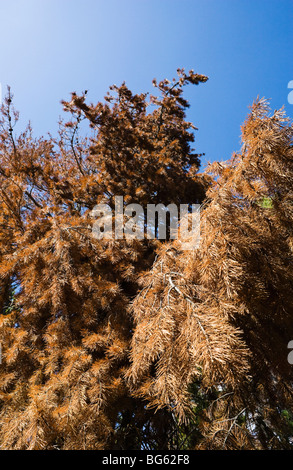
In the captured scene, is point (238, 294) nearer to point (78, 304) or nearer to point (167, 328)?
point (167, 328)

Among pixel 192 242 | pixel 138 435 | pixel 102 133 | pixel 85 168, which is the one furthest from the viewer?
pixel 85 168

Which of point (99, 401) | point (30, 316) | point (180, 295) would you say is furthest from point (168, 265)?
point (30, 316)

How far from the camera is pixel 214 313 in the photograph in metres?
1.09

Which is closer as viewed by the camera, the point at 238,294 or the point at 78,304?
the point at 238,294

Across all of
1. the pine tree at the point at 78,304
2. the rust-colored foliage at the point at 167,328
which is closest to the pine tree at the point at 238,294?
the rust-colored foliage at the point at 167,328

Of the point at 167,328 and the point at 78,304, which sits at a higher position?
the point at 167,328

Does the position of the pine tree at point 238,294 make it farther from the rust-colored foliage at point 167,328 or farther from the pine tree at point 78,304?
the pine tree at point 78,304

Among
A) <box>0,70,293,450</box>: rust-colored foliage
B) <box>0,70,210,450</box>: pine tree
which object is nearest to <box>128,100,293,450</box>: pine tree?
<box>0,70,293,450</box>: rust-colored foliage

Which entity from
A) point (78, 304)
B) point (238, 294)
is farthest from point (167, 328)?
point (78, 304)

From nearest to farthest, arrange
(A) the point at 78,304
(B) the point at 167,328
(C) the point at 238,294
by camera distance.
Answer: (B) the point at 167,328, (C) the point at 238,294, (A) the point at 78,304

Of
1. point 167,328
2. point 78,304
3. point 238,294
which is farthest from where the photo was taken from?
point 78,304
